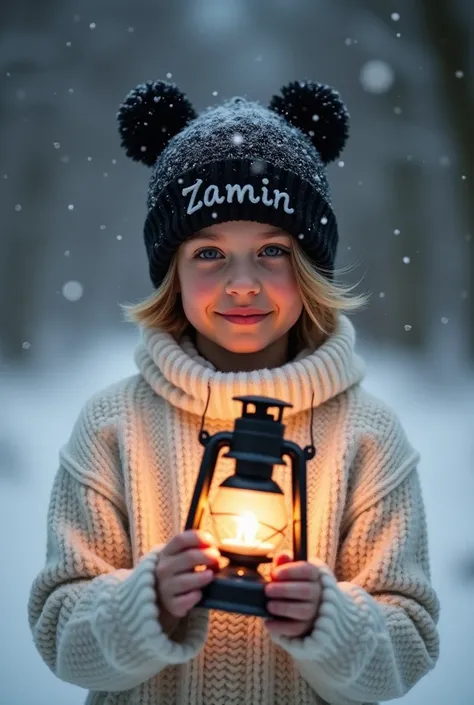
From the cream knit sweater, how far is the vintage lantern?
9 cm

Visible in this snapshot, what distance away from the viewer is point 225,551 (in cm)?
87

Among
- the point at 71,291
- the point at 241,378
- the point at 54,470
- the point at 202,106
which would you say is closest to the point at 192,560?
the point at 241,378

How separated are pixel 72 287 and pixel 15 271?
159mm

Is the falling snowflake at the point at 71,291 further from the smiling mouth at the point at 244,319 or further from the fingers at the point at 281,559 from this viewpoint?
the fingers at the point at 281,559

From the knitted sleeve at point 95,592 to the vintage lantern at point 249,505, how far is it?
0.27ft

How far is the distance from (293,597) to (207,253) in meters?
0.45

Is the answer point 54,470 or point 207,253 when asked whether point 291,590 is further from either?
point 54,470

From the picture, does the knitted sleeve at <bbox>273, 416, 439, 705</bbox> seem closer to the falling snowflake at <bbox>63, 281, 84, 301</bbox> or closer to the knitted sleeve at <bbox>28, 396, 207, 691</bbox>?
the knitted sleeve at <bbox>28, 396, 207, 691</bbox>

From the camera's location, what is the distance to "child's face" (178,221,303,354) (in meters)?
1.06

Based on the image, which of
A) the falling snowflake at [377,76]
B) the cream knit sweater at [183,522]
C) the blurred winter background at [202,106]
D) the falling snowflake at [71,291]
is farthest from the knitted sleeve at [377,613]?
the falling snowflake at [377,76]

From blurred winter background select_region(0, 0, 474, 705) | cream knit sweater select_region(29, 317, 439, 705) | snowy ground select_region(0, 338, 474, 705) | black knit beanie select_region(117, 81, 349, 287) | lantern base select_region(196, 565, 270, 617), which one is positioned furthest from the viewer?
blurred winter background select_region(0, 0, 474, 705)

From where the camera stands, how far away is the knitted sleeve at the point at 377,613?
876mm

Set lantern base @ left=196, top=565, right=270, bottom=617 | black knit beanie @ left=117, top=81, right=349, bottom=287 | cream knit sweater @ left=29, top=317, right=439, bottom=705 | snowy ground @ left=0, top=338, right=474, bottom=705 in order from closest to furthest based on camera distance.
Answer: lantern base @ left=196, top=565, right=270, bottom=617, cream knit sweater @ left=29, top=317, right=439, bottom=705, black knit beanie @ left=117, top=81, right=349, bottom=287, snowy ground @ left=0, top=338, right=474, bottom=705

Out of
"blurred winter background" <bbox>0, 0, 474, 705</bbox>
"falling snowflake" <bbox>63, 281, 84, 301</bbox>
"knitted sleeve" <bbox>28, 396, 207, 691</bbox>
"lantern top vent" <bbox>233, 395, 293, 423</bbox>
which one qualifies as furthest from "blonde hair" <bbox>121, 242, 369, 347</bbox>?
"falling snowflake" <bbox>63, 281, 84, 301</bbox>
